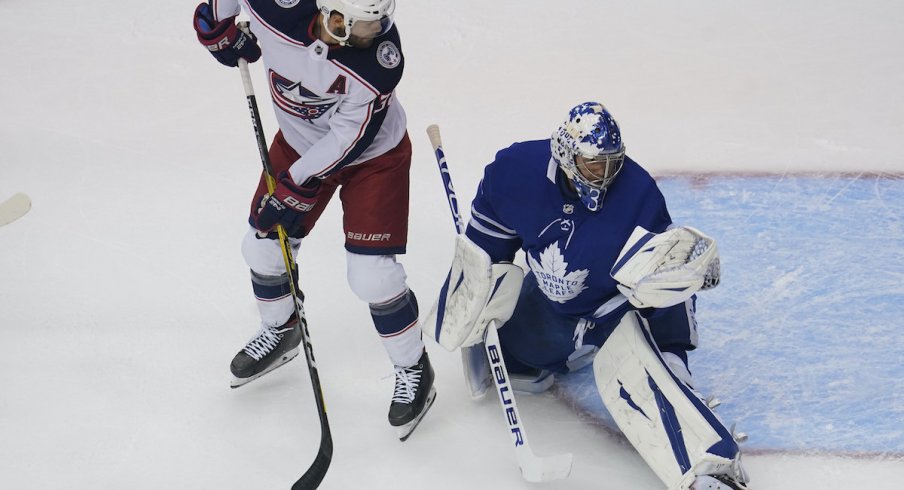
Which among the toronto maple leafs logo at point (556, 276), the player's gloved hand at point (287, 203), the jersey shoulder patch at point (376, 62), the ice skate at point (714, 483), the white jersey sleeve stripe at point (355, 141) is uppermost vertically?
the jersey shoulder patch at point (376, 62)

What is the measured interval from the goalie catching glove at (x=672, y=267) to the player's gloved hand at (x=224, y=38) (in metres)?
1.20

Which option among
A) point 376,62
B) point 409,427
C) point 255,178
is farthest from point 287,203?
point 255,178

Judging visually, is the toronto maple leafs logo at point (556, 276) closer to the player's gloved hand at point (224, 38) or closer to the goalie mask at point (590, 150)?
the goalie mask at point (590, 150)

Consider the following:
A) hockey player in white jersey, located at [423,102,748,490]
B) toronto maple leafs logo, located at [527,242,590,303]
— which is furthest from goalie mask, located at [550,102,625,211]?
toronto maple leafs logo, located at [527,242,590,303]

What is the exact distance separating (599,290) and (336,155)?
77 centimetres

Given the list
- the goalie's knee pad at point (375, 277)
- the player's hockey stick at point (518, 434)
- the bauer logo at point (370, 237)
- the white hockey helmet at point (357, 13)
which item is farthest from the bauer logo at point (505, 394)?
the white hockey helmet at point (357, 13)

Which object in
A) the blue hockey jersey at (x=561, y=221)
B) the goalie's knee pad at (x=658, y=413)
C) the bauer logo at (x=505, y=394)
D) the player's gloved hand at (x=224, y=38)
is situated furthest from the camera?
the player's gloved hand at (x=224, y=38)

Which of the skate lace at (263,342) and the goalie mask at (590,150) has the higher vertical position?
the goalie mask at (590,150)

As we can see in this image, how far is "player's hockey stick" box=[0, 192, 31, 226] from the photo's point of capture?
10.3 feet

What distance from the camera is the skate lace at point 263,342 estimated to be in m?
3.14

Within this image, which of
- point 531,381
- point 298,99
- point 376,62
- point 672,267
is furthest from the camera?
point 531,381

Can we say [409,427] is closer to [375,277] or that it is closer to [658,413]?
[375,277]

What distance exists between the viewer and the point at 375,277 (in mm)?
2869

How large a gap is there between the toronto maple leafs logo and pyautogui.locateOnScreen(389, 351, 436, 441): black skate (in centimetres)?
42
